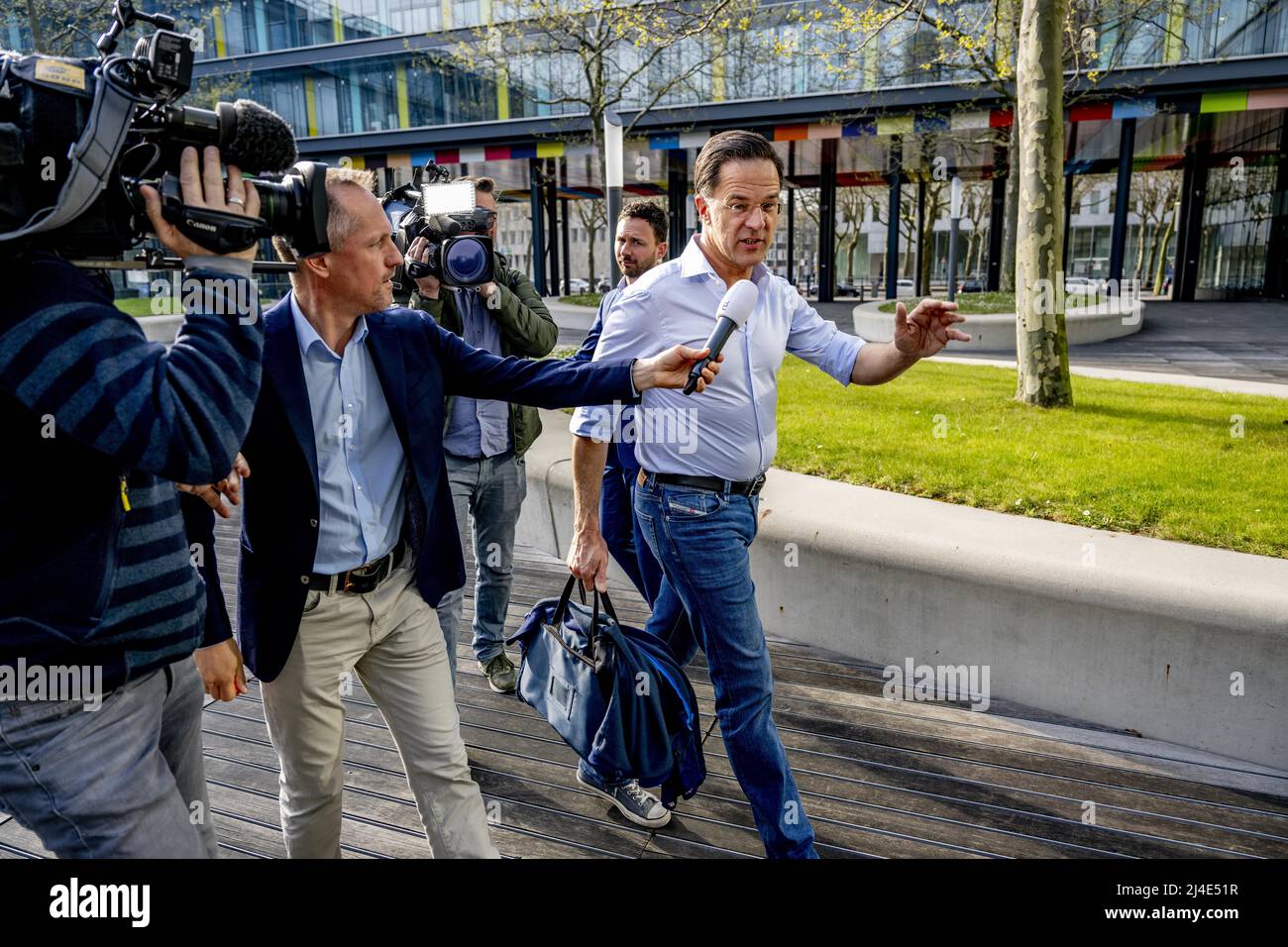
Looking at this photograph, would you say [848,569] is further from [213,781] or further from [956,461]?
[213,781]

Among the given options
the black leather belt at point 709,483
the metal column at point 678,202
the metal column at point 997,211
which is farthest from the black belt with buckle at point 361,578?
the metal column at point 678,202

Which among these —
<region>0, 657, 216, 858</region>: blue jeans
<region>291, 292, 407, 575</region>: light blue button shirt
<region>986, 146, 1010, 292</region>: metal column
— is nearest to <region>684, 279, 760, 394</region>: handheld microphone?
<region>291, 292, 407, 575</region>: light blue button shirt

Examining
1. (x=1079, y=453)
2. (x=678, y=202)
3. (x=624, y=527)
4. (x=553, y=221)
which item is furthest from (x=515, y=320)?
(x=553, y=221)

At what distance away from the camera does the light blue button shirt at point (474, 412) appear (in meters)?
4.05

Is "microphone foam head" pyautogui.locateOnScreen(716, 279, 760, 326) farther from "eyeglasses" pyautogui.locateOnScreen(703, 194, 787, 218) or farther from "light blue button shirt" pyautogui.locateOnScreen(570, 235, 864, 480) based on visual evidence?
"eyeglasses" pyautogui.locateOnScreen(703, 194, 787, 218)

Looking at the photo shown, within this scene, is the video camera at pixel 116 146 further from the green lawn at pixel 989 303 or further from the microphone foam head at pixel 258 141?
the green lawn at pixel 989 303

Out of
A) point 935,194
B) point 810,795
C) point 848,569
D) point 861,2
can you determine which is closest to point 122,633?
point 810,795

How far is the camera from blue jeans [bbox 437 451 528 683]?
4129 mm

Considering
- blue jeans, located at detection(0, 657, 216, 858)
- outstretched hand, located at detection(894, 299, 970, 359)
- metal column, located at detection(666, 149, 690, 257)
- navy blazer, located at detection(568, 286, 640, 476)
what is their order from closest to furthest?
1. blue jeans, located at detection(0, 657, 216, 858)
2. outstretched hand, located at detection(894, 299, 970, 359)
3. navy blazer, located at detection(568, 286, 640, 476)
4. metal column, located at detection(666, 149, 690, 257)

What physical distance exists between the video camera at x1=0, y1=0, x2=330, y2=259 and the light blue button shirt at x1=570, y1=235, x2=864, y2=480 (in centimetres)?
134

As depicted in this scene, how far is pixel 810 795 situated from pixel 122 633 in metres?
2.56

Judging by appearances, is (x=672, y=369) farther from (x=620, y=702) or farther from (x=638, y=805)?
(x=638, y=805)

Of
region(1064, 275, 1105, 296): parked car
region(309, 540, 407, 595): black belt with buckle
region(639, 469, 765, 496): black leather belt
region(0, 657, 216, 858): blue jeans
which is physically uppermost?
region(1064, 275, 1105, 296): parked car

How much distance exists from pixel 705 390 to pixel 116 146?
5.70ft
